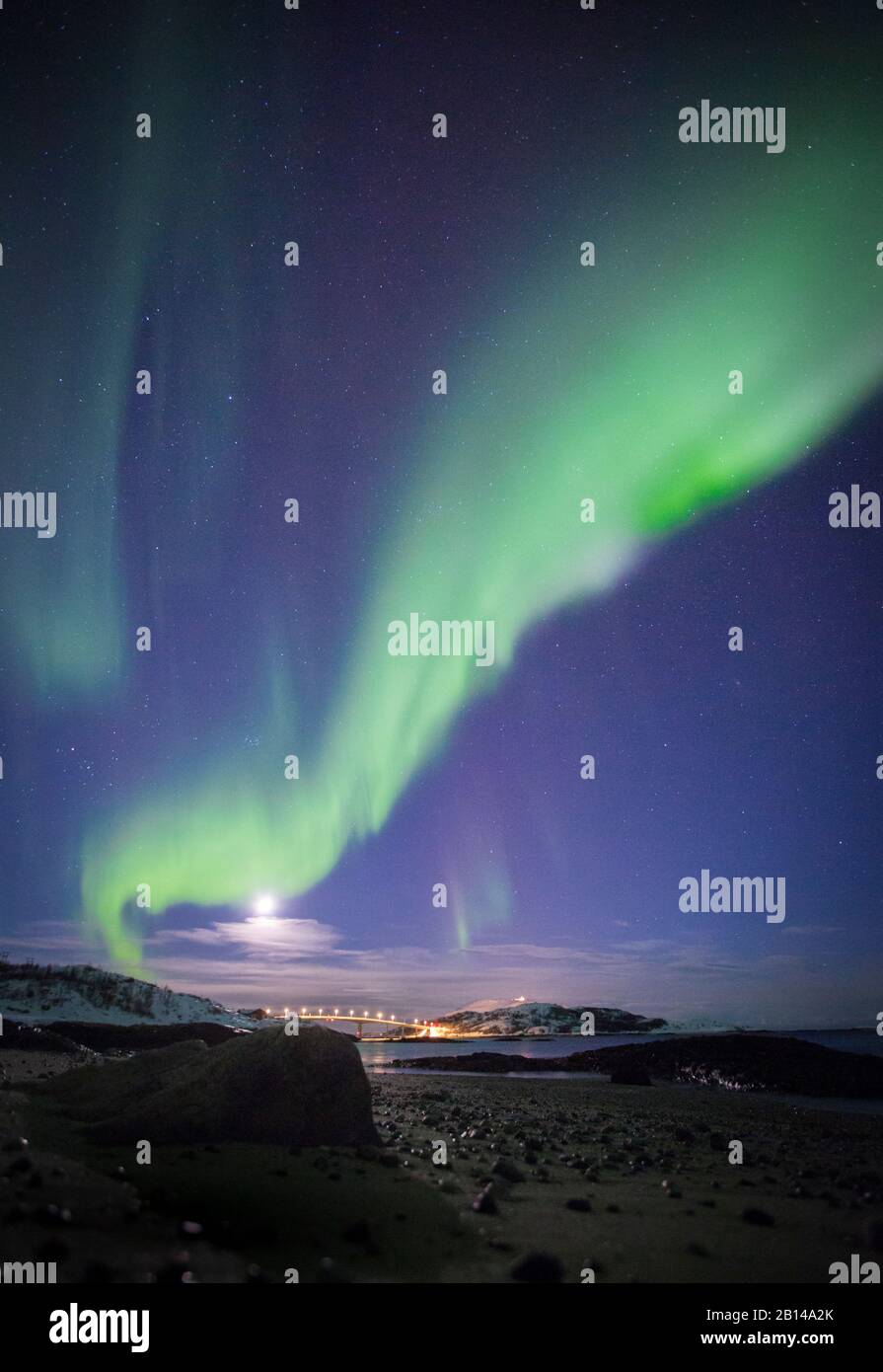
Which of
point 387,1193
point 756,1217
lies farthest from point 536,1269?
point 756,1217

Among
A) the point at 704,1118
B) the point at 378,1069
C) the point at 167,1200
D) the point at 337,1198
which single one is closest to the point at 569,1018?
the point at 704,1118

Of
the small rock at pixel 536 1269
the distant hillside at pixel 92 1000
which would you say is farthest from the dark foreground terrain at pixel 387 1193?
the distant hillside at pixel 92 1000

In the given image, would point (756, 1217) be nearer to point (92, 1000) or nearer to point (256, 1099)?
point (256, 1099)

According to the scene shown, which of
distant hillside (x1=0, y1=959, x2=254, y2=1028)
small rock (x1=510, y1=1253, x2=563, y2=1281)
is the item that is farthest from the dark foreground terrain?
distant hillside (x1=0, y1=959, x2=254, y2=1028)

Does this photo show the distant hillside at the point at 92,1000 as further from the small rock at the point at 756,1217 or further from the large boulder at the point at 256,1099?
the small rock at the point at 756,1217

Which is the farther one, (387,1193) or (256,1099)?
(256,1099)
